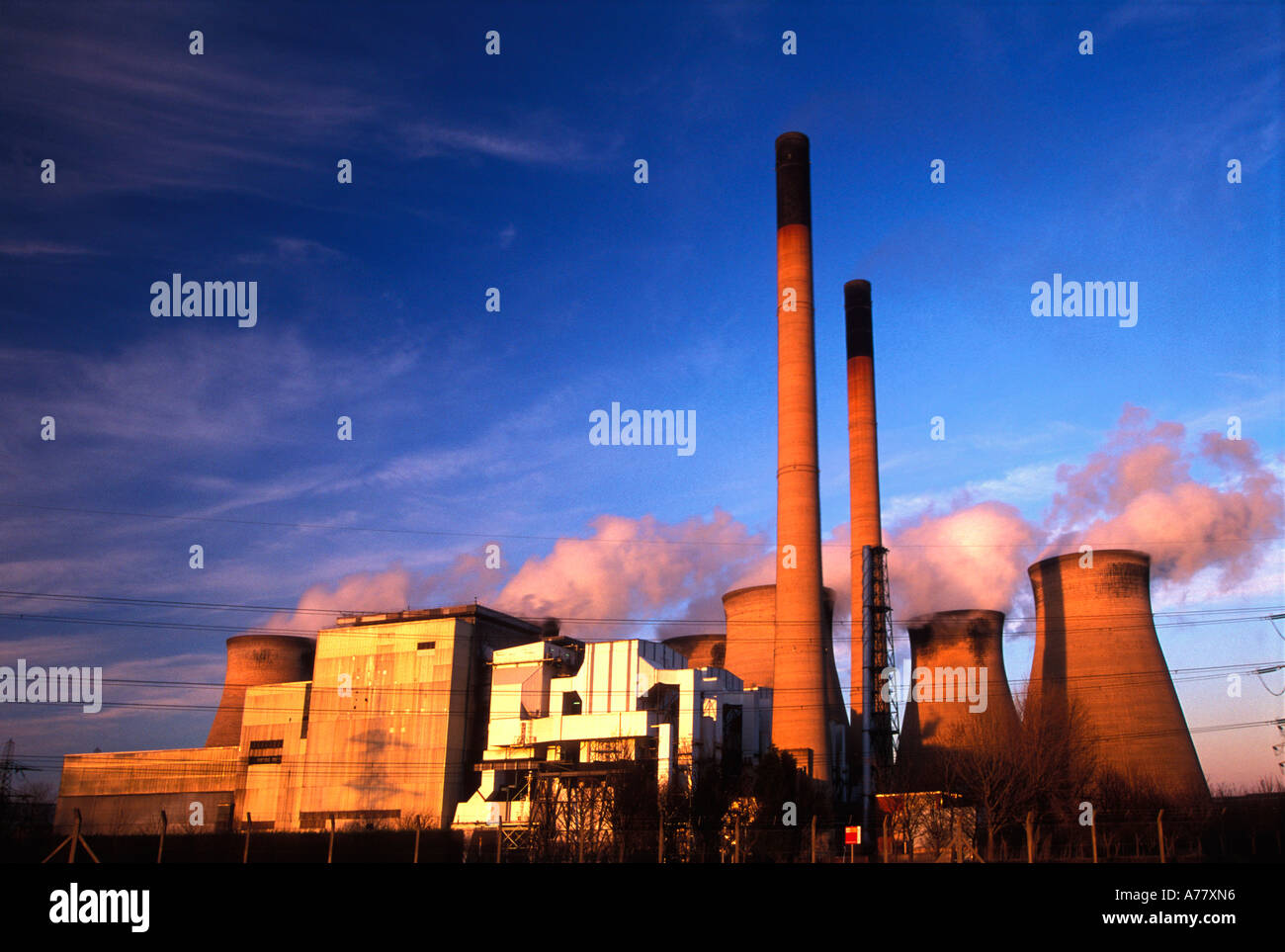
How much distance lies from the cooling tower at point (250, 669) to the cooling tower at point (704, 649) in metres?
17.7

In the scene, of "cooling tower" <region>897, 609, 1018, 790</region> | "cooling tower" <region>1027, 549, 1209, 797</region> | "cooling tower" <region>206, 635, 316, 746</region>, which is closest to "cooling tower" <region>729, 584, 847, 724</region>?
"cooling tower" <region>897, 609, 1018, 790</region>

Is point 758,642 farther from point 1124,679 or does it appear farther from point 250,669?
point 250,669

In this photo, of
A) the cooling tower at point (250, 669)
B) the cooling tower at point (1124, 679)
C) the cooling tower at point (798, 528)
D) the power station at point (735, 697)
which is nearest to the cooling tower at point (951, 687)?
the power station at point (735, 697)

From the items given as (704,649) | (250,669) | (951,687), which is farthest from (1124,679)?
(250,669)

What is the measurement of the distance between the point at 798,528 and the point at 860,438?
9292mm

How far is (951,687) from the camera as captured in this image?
130ft

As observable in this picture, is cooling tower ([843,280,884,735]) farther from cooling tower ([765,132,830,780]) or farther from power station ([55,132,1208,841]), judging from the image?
cooling tower ([765,132,830,780])

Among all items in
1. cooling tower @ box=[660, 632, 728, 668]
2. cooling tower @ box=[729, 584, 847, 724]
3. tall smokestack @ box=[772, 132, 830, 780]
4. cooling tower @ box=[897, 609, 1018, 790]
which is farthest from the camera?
cooling tower @ box=[660, 632, 728, 668]

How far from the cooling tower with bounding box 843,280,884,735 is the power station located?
0.08 metres

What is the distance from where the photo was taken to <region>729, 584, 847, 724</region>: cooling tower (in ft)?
129
